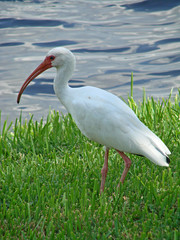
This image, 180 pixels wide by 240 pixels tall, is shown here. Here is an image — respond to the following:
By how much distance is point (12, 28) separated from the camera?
15.7 m

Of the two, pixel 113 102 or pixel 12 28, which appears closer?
pixel 113 102

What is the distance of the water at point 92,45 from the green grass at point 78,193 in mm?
3601

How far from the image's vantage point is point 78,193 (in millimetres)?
4715

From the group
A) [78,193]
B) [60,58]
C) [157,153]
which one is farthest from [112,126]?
[60,58]

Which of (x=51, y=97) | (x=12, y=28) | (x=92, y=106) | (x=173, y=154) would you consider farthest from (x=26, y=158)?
(x=12, y=28)

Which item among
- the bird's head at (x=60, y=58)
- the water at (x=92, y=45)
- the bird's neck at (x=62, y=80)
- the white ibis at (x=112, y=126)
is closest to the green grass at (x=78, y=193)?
the white ibis at (x=112, y=126)

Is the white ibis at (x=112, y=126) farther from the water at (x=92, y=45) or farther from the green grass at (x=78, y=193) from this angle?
the water at (x=92, y=45)

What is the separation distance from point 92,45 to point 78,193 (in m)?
9.76

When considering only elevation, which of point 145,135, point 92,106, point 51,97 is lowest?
point 51,97

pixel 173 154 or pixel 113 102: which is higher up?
pixel 113 102

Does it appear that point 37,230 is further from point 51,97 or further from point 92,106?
point 51,97

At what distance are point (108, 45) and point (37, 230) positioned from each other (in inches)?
409

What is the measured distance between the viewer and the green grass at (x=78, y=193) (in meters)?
4.20

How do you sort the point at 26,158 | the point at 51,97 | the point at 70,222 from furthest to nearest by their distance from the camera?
the point at 51,97, the point at 26,158, the point at 70,222
